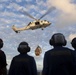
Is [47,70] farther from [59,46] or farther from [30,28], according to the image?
[30,28]

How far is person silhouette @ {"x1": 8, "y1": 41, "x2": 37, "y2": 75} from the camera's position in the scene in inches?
380

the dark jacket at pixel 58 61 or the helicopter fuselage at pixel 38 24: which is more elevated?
the helicopter fuselage at pixel 38 24

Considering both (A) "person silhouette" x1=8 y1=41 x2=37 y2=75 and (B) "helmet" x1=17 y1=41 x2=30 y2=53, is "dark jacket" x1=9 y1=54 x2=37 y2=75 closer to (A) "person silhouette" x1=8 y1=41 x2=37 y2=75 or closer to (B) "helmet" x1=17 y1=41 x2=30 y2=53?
(A) "person silhouette" x1=8 y1=41 x2=37 y2=75

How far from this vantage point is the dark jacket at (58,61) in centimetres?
815

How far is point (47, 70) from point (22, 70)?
1.78 metres

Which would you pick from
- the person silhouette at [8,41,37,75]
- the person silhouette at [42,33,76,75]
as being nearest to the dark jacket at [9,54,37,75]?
the person silhouette at [8,41,37,75]

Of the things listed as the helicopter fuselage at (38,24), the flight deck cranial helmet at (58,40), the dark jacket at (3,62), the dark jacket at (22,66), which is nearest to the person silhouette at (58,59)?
the flight deck cranial helmet at (58,40)

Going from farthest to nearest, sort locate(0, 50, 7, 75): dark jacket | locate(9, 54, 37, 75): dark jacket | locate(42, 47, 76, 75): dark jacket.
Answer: locate(0, 50, 7, 75): dark jacket < locate(9, 54, 37, 75): dark jacket < locate(42, 47, 76, 75): dark jacket

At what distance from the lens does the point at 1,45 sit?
33.9ft

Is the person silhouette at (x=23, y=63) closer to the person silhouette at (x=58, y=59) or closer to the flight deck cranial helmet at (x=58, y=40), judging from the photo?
the person silhouette at (x=58, y=59)

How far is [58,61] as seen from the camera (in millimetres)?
8211

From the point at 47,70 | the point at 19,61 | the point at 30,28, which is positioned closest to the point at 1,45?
the point at 19,61

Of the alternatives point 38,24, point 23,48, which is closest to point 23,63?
point 23,48

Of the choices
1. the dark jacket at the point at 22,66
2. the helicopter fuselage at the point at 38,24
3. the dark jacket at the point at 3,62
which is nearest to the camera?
the dark jacket at the point at 22,66
